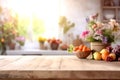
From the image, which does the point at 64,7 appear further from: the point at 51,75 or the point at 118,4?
the point at 51,75

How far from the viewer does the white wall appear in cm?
593

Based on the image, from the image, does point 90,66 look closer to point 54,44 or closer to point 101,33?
point 101,33

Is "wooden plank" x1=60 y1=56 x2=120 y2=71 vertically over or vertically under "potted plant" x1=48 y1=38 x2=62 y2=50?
over

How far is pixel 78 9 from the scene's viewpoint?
595 cm

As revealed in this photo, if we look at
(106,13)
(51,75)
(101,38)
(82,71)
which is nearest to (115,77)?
(82,71)

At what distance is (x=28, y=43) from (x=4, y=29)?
596 mm

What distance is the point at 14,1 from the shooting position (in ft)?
19.7

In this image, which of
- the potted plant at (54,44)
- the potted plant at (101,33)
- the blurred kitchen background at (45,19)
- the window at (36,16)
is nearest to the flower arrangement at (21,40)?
the blurred kitchen background at (45,19)

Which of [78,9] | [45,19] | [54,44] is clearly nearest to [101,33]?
[54,44]

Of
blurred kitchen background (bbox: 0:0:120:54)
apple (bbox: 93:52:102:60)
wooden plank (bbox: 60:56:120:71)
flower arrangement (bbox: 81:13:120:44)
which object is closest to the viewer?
wooden plank (bbox: 60:56:120:71)

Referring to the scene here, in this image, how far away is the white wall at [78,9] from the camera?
5930 mm

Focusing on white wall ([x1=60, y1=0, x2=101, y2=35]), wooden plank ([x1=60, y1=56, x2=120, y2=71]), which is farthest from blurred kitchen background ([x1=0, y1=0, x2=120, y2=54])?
wooden plank ([x1=60, y1=56, x2=120, y2=71])

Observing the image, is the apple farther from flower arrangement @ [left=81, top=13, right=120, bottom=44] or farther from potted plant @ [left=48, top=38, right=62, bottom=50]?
potted plant @ [left=48, top=38, right=62, bottom=50]

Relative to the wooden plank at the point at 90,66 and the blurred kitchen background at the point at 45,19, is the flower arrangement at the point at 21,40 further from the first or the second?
the wooden plank at the point at 90,66
